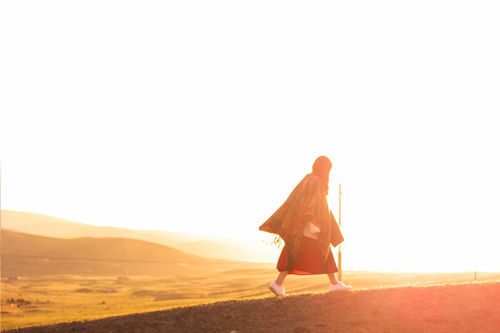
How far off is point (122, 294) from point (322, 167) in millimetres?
89934

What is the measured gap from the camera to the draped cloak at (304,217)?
13.0m

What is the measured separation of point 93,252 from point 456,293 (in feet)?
642

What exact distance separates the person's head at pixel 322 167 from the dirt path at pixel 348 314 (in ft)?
8.42

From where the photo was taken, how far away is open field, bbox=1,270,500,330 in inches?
2304

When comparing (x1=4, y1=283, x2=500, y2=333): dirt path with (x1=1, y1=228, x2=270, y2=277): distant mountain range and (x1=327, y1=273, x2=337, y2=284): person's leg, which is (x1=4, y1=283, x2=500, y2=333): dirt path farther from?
(x1=1, y1=228, x2=270, y2=277): distant mountain range

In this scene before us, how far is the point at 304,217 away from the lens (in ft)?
43.0

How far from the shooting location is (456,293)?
12.8m

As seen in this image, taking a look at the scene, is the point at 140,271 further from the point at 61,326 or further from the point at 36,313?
the point at 61,326

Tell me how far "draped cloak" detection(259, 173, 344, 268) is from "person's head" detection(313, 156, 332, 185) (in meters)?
0.11

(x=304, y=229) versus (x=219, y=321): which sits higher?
(x=304, y=229)

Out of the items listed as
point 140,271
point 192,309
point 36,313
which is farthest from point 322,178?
point 140,271

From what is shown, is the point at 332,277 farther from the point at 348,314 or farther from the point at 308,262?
the point at 348,314

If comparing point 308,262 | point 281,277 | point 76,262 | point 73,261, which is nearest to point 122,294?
point 76,262

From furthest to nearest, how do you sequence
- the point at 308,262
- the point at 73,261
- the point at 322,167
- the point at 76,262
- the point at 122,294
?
the point at 73,261
the point at 76,262
the point at 122,294
the point at 322,167
the point at 308,262
